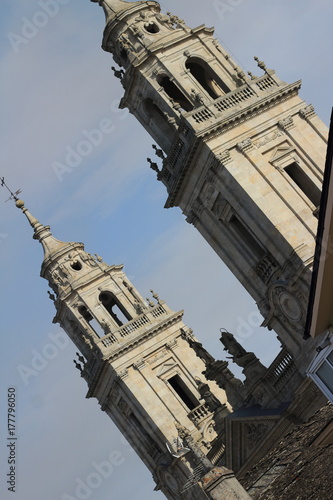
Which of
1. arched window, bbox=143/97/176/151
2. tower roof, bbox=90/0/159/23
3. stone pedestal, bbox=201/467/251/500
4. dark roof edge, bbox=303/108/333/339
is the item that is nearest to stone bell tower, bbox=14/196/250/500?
arched window, bbox=143/97/176/151

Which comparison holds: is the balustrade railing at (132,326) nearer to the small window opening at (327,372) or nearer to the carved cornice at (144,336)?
the carved cornice at (144,336)

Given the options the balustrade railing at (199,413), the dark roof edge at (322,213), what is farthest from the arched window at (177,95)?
the dark roof edge at (322,213)

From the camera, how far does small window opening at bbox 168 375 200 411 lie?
57.9m

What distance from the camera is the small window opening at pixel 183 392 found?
190 feet

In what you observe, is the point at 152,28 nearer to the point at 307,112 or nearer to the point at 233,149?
the point at 233,149

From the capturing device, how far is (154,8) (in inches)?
1864

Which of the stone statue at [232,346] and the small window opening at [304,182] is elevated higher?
the small window opening at [304,182]

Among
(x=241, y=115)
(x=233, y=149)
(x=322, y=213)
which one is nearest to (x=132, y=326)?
(x=233, y=149)

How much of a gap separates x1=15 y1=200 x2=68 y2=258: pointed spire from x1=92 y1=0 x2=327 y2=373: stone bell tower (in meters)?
19.9

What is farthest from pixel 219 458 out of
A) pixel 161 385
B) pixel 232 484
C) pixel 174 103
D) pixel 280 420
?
pixel 232 484

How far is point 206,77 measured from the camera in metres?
46.6

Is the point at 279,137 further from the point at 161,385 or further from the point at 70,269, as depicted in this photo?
the point at 70,269

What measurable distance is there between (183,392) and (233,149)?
2087 centimetres

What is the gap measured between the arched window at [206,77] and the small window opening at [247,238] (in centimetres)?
568
